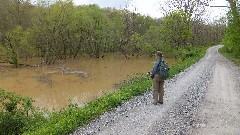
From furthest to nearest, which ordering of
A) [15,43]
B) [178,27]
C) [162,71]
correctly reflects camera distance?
[15,43] < [178,27] < [162,71]

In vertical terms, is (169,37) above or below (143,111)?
above

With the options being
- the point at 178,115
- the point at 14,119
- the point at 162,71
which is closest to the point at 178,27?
the point at 162,71

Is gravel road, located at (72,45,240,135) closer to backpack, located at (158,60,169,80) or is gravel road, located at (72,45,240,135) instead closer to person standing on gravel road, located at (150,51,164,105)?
person standing on gravel road, located at (150,51,164,105)

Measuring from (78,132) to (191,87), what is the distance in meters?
9.09

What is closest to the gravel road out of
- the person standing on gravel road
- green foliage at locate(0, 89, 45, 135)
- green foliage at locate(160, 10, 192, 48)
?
the person standing on gravel road

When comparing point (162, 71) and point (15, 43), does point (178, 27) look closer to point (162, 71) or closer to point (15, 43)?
point (15, 43)

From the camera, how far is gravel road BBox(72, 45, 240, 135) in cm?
973

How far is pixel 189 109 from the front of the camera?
12164mm

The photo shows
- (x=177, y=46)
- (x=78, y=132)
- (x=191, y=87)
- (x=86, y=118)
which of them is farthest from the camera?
(x=177, y=46)

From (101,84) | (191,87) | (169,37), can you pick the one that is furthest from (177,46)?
(191,87)

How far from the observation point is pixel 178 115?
444 inches

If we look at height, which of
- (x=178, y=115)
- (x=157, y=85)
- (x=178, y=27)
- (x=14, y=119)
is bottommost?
(x=14, y=119)

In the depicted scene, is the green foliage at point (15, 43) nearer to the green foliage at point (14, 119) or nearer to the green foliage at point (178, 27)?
the green foliage at point (178, 27)

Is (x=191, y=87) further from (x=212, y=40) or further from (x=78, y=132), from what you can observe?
(x=212, y=40)
